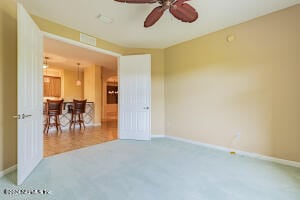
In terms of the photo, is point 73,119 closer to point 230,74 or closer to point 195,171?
point 195,171

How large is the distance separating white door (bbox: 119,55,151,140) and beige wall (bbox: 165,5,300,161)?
0.86 metres

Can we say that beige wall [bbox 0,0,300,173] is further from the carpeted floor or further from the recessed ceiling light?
the recessed ceiling light

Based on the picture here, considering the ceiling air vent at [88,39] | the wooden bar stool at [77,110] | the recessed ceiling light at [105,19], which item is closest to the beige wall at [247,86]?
the recessed ceiling light at [105,19]

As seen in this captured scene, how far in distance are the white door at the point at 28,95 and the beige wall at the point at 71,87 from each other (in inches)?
209

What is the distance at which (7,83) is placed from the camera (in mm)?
2148

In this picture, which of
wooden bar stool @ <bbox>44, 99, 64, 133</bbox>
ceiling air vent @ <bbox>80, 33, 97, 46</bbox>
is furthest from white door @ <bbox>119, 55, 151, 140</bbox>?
wooden bar stool @ <bbox>44, 99, 64, 133</bbox>

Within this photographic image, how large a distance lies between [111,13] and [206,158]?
10.1 ft

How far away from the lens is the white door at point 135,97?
390cm

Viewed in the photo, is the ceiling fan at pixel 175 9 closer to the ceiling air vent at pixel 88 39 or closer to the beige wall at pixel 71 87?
the ceiling air vent at pixel 88 39

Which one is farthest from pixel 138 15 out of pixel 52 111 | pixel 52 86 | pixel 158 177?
pixel 52 86

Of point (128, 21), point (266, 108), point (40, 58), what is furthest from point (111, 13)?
point (266, 108)

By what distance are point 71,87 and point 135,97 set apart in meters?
5.00

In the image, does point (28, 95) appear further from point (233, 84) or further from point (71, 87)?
point (71, 87)

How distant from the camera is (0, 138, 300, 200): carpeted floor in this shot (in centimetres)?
163
